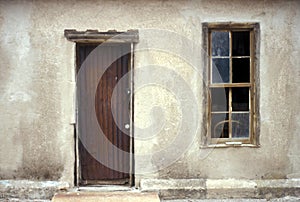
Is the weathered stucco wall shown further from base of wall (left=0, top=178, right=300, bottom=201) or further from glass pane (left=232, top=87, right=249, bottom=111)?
glass pane (left=232, top=87, right=249, bottom=111)

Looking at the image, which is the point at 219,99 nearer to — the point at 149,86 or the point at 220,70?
the point at 220,70

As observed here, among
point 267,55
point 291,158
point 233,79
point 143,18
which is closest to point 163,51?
point 143,18

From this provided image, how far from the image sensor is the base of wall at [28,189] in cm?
632

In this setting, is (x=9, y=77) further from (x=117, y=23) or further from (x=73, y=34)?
(x=117, y=23)

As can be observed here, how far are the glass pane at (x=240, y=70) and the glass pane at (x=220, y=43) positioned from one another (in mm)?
227

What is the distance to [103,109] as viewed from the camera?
6.60m

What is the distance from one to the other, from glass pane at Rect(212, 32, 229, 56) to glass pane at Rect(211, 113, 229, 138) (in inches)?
41.0

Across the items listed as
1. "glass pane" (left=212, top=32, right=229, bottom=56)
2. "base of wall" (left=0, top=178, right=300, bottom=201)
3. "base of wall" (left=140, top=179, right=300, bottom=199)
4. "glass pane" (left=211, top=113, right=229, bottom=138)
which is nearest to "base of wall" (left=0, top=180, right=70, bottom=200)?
"base of wall" (left=0, top=178, right=300, bottom=201)

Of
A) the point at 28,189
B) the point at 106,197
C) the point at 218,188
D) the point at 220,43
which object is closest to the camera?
the point at 106,197

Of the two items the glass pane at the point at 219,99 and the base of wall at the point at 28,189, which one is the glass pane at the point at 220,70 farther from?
the base of wall at the point at 28,189

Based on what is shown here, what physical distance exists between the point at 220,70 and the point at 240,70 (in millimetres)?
341

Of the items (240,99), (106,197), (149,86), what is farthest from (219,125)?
(106,197)

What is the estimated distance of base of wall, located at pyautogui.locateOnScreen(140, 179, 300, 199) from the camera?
21.1 feet

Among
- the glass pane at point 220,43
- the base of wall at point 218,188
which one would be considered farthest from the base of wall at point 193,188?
the glass pane at point 220,43
